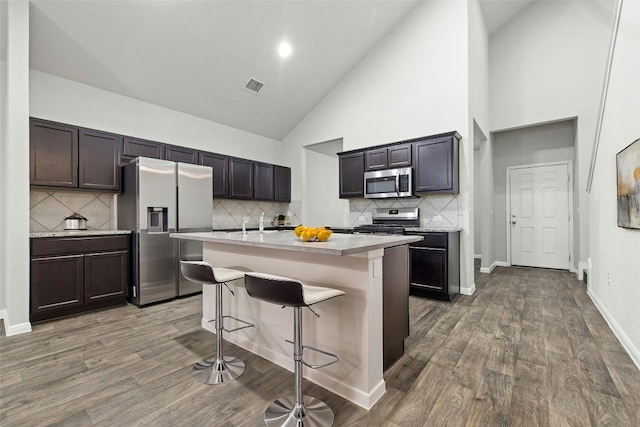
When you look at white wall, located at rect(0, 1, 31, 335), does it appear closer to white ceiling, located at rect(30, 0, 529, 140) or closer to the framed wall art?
white ceiling, located at rect(30, 0, 529, 140)

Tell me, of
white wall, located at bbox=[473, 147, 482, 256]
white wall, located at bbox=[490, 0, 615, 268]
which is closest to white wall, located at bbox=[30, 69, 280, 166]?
white wall, located at bbox=[473, 147, 482, 256]

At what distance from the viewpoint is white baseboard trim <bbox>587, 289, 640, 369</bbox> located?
2142 mm

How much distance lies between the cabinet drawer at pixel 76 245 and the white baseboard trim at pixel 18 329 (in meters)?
0.66

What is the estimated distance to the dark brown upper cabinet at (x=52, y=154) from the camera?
10.3 feet

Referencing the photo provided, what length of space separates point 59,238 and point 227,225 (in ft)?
8.13

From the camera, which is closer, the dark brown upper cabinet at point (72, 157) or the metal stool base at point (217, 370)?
the metal stool base at point (217, 370)

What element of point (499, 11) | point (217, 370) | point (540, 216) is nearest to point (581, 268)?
point (540, 216)

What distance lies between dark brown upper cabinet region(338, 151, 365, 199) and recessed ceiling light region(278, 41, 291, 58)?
1808 mm

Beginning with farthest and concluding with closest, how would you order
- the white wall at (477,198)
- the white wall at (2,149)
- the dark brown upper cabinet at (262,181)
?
the white wall at (477,198) → the dark brown upper cabinet at (262,181) → the white wall at (2,149)

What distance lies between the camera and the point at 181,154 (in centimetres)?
446

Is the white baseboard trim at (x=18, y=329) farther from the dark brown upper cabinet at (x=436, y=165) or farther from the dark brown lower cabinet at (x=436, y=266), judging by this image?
the dark brown upper cabinet at (x=436, y=165)

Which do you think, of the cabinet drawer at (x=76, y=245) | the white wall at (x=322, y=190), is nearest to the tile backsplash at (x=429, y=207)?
the white wall at (x=322, y=190)

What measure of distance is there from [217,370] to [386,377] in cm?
118

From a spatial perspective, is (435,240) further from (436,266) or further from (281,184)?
(281,184)
